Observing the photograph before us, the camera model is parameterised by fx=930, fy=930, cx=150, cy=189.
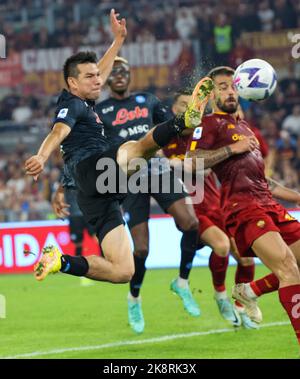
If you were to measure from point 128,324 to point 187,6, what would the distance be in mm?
14107

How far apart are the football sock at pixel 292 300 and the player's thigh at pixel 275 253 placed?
12 centimetres

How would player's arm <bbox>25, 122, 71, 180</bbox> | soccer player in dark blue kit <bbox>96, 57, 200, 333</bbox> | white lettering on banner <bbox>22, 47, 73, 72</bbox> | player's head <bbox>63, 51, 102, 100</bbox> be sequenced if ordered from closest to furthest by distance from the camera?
1. player's arm <bbox>25, 122, 71, 180</bbox>
2. player's head <bbox>63, 51, 102, 100</bbox>
3. soccer player in dark blue kit <bbox>96, 57, 200, 333</bbox>
4. white lettering on banner <bbox>22, 47, 73, 72</bbox>

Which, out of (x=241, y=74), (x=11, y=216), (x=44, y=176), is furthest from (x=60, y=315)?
(x=44, y=176)

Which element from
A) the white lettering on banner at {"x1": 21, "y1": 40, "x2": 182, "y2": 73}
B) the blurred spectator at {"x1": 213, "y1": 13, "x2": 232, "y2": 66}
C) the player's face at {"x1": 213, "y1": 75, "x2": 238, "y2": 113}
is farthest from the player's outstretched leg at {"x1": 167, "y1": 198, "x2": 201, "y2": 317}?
the white lettering on banner at {"x1": 21, "y1": 40, "x2": 182, "y2": 73}

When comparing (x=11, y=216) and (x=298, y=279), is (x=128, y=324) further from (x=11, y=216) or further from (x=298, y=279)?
Result: (x=11, y=216)

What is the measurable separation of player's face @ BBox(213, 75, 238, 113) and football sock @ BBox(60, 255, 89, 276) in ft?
5.91

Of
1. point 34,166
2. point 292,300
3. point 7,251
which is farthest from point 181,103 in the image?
point 7,251

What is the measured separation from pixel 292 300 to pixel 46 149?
220 cm

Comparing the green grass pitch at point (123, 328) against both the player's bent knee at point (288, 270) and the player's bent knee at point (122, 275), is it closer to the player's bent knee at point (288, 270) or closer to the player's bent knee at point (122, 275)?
the player's bent knee at point (122, 275)

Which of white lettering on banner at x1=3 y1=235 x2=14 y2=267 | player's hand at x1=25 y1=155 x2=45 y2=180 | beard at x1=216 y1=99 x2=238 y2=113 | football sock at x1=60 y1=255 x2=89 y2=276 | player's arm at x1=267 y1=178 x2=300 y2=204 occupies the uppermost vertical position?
beard at x1=216 y1=99 x2=238 y2=113

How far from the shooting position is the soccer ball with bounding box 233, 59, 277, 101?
7809mm

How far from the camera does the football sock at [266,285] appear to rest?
25.8ft

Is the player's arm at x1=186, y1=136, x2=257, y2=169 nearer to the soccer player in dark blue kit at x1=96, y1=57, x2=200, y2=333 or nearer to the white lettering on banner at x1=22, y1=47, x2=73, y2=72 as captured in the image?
the soccer player in dark blue kit at x1=96, y1=57, x2=200, y2=333

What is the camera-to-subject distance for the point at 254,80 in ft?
25.6
